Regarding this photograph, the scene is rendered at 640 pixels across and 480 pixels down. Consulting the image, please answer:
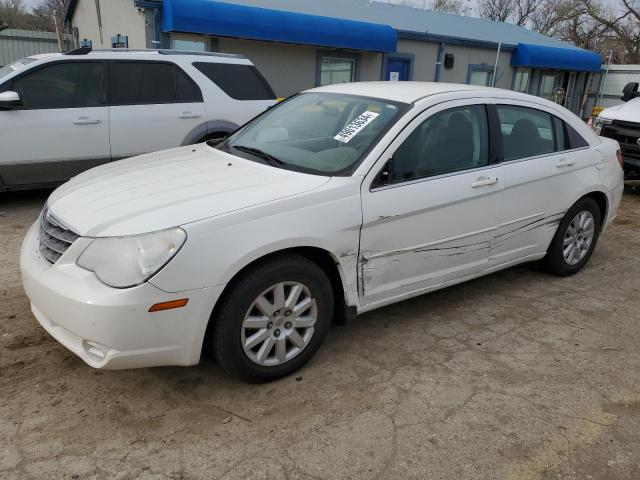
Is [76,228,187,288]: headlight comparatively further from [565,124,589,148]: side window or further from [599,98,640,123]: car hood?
[599,98,640,123]: car hood

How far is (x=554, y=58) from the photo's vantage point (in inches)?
711

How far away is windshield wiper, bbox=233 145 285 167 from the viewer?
3.46 meters

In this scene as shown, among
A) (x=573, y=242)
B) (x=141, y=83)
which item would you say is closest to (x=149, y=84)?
(x=141, y=83)

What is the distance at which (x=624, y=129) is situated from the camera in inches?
351

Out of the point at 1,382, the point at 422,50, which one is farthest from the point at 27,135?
the point at 422,50

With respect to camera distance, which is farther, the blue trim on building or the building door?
the building door

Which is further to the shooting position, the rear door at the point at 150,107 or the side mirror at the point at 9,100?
the rear door at the point at 150,107

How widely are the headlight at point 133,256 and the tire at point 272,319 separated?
15.0 inches

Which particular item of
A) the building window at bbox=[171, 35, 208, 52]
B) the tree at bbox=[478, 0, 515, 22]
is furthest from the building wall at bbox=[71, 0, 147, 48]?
the tree at bbox=[478, 0, 515, 22]

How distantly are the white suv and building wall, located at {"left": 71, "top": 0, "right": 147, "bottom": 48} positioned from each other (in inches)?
213

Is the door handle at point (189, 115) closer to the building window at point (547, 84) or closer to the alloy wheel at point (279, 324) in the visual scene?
the alloy wheel at point (279, 324)

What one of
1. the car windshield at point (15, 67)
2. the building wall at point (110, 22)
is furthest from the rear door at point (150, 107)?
the building wall at point (110, 22)

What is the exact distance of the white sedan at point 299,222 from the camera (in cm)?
262

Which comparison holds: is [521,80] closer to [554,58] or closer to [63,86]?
[554,58]
